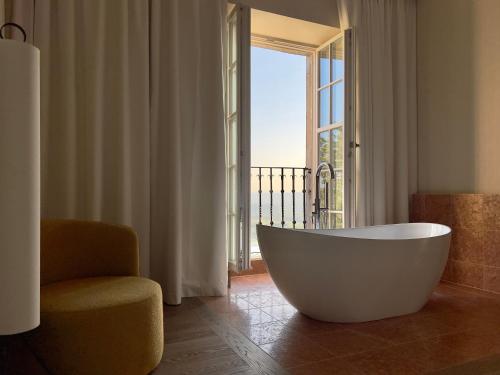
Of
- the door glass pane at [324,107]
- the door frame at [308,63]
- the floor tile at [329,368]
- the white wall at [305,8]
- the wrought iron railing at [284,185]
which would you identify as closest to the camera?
the floor tile at [329,368]

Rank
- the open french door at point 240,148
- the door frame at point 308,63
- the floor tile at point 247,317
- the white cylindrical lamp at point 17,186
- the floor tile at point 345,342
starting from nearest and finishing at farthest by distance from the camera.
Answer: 1. the white cylindrical lamp at point 17,186
2. the floor tile at point 345,342
3. the floor tile at point 247,317
4. the open french door at point 240,148
5. the door frame at point 308,63

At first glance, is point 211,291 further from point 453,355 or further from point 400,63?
point 400,63

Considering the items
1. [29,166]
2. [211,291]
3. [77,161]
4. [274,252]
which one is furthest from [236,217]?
[29,166]

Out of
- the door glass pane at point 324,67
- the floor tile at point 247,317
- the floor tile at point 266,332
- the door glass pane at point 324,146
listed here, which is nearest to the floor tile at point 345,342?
the floor tile at point 266,332

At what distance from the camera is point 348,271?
2.13 metres

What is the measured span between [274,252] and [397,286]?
0.73m

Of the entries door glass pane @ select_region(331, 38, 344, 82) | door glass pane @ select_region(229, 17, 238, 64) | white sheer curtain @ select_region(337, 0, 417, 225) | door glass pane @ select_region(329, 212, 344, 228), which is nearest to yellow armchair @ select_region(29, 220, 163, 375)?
door glass pane @ select_region(229, 17, 238, 64)

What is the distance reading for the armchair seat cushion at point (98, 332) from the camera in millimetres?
1455

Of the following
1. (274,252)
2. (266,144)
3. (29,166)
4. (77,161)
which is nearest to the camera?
(29,166)

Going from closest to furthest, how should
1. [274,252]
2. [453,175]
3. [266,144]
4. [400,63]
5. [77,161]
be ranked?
[274,252], [77,161], [453,175], [400,63], [266,144]

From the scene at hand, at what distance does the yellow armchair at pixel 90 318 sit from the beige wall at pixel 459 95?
268 centimetres

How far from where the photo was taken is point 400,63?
3.54m

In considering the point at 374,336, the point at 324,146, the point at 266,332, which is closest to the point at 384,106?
the point at 324,146

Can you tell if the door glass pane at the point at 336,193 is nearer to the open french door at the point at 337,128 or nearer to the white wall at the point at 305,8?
the open french door at the point at 337,128
